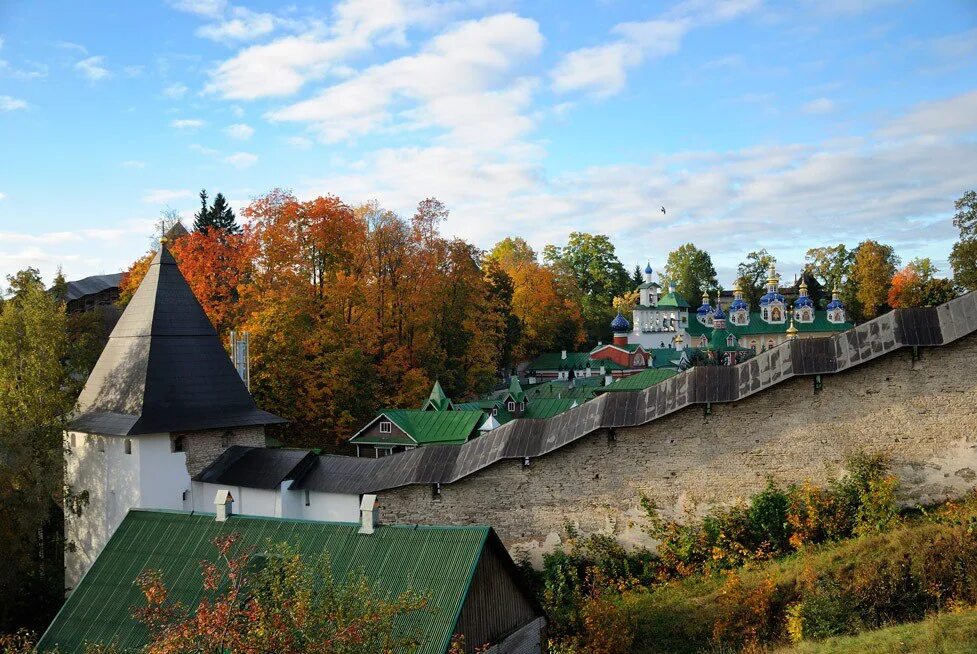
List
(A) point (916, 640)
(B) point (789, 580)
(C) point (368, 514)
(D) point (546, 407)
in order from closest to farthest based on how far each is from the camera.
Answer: (A) point (916, 640) → (B) point (789, 580) → (C) point (368, 514) → (D) point (546, 407)

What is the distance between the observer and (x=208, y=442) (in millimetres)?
16641

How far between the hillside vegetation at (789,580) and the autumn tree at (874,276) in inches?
2622

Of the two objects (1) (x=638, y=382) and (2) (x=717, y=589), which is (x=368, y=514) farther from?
(1) (x=638, y=382)

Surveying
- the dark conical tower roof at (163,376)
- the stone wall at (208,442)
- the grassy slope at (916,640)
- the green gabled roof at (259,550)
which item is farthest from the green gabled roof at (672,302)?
the grassy slope at (916,640)

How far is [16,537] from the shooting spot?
15.8 metres

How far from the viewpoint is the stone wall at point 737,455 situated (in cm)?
1102

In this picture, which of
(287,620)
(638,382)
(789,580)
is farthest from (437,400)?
(287,620)

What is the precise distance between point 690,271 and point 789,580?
8403 cm

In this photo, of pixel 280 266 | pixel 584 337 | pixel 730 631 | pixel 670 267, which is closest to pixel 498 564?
pixel 730 631

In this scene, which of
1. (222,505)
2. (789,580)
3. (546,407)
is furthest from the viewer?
(546,407)


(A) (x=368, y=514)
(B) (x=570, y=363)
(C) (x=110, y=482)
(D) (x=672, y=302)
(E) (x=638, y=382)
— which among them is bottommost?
(E) (x=638, y=382)

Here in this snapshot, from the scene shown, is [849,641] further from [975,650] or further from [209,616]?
[209,616]

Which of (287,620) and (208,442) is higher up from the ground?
(208,442)

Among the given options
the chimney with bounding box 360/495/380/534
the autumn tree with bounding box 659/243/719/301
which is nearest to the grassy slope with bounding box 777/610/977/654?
the chimney with bounding box 360/495/380/534
